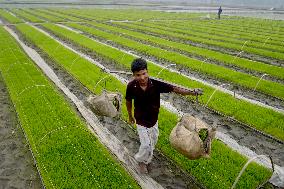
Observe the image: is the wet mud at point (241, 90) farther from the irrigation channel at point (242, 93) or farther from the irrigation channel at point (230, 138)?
the irrigation channel at point (230, 138)

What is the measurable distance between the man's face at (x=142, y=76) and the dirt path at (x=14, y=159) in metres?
2.88

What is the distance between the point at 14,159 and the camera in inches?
287

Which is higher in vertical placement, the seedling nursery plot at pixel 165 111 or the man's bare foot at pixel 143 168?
the man's bare foot at pixel 143 168

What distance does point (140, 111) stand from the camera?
5668mm

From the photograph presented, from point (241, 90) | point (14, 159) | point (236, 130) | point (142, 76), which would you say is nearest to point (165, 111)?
point (236, 130)

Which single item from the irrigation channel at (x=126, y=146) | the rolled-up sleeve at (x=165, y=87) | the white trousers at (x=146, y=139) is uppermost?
the rolled-up sleeve at (x=165, y=87)

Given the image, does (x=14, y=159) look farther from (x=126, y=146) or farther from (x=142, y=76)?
(x=142, y=76)

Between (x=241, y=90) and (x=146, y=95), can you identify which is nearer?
(x=146, y=95)

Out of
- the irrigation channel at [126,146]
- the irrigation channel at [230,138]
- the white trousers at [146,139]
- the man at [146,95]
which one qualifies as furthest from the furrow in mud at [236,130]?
the man at [146,95]

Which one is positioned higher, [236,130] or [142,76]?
[142,76]

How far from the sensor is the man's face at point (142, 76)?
5.27 metres

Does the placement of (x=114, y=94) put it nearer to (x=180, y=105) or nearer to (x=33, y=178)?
(x=33, y=178)

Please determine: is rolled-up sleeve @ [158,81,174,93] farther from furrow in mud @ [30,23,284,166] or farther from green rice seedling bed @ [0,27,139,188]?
furrow in mud @ [30,23,284,166]

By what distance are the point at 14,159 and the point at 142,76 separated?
3853mm
